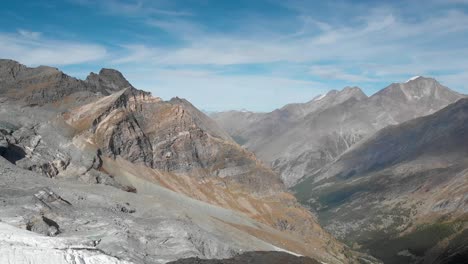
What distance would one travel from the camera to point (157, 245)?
129 meters

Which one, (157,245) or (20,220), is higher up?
(20,220)

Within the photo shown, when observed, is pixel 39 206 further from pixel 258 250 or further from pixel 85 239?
pixel 258 250

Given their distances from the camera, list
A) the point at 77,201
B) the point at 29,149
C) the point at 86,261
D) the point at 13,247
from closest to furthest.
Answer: the point at 13,247
the point at 86,261
the point at 77,201
the point at 29,149

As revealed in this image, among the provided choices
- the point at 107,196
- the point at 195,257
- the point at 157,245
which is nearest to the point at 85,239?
the point at 157,245

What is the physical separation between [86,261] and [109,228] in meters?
30.8

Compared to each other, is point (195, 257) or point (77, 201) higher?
point (77, 201)

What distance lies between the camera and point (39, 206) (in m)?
124

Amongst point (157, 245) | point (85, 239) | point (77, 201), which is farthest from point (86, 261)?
point (77, 201)

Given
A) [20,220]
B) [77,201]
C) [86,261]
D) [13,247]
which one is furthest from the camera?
[77,201]

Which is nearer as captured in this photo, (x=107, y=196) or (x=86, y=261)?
(x=86, y=261)

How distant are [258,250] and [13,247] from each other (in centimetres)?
8579

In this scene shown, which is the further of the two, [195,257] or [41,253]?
[195,257]

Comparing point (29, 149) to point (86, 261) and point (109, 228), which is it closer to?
point (109, 228)

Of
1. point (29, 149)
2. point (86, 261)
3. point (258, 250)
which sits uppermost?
point (29, 149)
